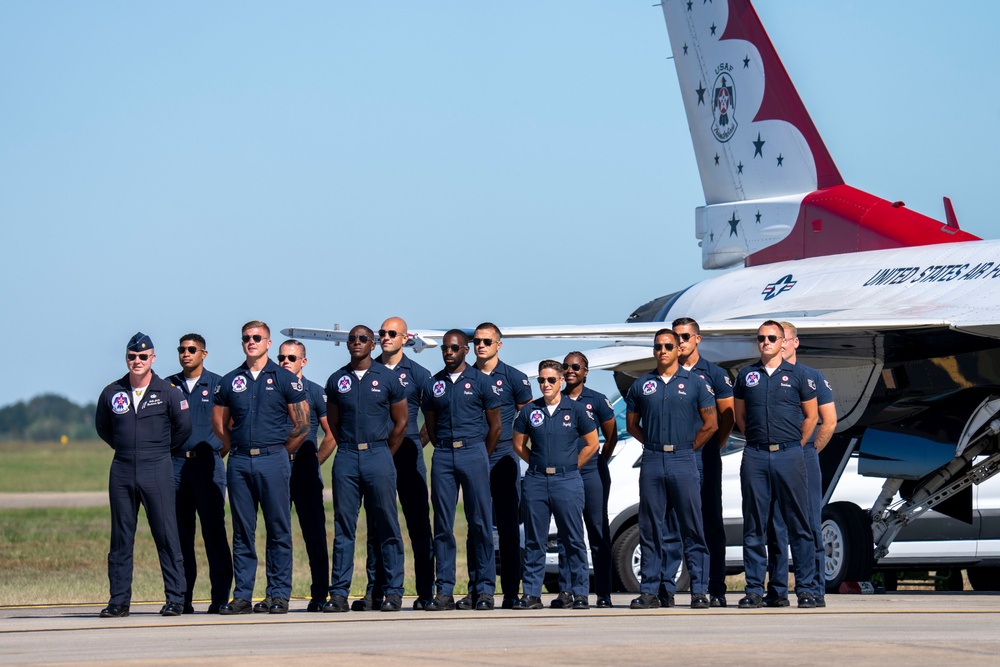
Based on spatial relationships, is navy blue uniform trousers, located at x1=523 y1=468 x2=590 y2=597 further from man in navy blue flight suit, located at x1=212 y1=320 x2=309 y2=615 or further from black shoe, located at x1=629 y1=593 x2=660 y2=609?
man in navy blue flight suit, located at x1=212 y1=320 x2=309 y2=615

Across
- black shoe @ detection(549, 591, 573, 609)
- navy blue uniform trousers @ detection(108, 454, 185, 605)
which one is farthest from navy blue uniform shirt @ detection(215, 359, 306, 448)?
black shoe @ detection(549, 591, 573, 609)

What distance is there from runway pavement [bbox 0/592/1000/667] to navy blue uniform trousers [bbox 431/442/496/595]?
0.32 metres

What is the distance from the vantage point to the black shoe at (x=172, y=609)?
10.8 m

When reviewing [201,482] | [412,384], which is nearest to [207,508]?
[201,482]

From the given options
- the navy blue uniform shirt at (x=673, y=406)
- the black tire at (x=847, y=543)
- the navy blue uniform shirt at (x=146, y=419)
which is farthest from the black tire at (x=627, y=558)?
the navy blue uniform shirt at (x=146, y=419)

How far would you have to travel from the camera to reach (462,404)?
1089cm

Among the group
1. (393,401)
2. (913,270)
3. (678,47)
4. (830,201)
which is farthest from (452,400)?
(678,47)

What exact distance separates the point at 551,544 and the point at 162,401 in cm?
421

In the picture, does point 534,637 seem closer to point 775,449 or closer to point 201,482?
point 775,449

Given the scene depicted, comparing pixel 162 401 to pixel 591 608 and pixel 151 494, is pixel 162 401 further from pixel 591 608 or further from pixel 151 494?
pixel 591 608

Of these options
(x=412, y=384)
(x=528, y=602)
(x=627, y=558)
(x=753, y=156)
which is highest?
(x=753, y=156)

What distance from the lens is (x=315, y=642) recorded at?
8797mm

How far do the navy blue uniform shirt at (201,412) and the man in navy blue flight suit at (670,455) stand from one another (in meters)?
2.88

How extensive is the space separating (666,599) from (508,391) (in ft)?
5.86
